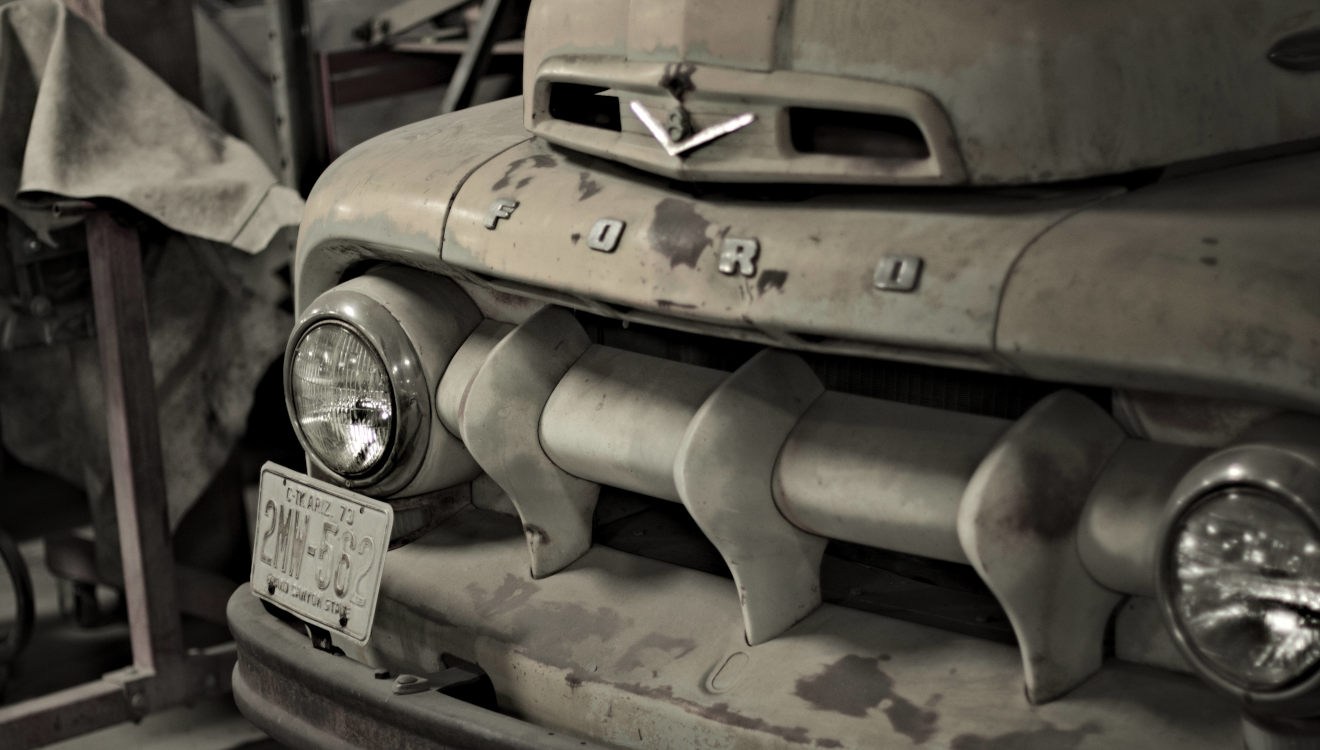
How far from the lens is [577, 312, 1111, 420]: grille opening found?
1437mm

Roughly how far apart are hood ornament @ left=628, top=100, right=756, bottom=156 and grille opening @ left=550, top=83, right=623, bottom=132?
24 centimetres

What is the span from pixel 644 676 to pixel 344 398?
2.03 feet

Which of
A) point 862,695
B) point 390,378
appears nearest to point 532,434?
point 390,378

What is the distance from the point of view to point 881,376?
5.11 feet

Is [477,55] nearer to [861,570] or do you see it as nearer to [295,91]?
[295,91]

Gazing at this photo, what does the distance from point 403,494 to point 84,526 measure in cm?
320

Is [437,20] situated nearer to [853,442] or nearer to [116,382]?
[116,382]

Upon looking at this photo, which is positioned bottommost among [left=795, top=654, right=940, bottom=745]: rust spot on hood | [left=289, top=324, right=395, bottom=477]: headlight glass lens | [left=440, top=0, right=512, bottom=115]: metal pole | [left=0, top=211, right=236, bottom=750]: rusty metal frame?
[left=0, top=211, right=236, bottom=750]: rusty metal frame

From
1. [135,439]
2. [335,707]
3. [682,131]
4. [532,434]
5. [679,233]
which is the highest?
[682,131]

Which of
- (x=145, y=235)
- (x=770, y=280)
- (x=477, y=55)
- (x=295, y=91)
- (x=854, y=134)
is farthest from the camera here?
(x=477, y=55)

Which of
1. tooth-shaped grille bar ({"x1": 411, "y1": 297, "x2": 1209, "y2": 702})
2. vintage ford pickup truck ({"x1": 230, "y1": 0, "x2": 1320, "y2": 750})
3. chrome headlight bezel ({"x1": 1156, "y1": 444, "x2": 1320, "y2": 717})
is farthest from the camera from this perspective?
tooth-shaped grille bar ({"x1": 411, "y1": 297, "x2": 1209, "y2": 702})

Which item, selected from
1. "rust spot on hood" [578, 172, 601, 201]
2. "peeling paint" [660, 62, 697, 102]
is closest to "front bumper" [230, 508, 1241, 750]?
"rust spot on hood" [578, 172, 601, 201]

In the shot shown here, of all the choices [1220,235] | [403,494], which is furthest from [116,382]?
[1220,235]

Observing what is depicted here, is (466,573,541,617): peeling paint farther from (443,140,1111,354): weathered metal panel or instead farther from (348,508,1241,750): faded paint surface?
(443,140,1111,354): weathered metal panel
